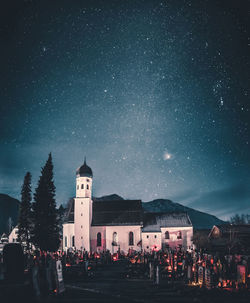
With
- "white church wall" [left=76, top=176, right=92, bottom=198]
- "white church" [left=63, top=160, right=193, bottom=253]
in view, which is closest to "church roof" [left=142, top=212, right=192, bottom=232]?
"white church" [left=63, top=160, right=193, bottom=253]

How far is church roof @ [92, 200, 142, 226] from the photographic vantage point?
53906mm

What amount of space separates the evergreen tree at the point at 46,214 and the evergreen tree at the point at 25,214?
2818mm

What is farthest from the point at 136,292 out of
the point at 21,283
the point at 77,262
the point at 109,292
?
the point at 77,262

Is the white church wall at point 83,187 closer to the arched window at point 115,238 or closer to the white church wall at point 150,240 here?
the arched window at point 115,238

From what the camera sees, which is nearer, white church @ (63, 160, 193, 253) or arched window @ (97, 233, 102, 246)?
white church @ (63, 160, 193, 253)

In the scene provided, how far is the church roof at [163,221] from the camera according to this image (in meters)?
52.4

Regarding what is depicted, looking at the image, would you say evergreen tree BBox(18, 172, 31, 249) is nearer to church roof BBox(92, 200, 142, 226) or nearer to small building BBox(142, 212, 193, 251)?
church roof BBox(92, 200, 142, 226)

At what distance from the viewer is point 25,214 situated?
Answer: 42594mm

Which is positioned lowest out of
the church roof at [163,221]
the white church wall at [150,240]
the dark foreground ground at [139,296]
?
the white church wall at [150,240]

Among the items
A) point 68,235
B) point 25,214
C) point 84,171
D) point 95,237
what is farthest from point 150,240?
point 25,214

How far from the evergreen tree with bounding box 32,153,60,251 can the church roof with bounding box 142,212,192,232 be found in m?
20.0

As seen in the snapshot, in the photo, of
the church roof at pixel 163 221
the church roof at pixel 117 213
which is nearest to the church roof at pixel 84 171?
the church roof at pixel 117 213

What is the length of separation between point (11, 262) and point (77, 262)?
465 inches

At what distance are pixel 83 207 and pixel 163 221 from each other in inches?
627
